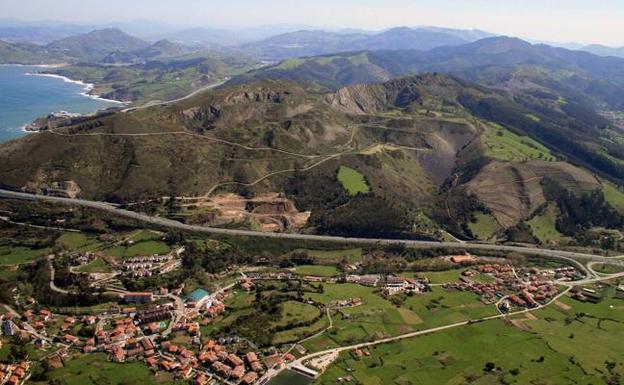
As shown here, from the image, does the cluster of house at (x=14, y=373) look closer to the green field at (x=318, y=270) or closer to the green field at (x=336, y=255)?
the green field at (x=318, y=270)

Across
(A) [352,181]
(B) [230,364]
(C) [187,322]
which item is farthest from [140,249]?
(A) [352,181]

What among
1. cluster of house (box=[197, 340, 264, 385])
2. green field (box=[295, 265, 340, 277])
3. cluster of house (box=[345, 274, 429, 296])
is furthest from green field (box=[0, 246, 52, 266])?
cluster of house (box=[345, 274, 429, 296])

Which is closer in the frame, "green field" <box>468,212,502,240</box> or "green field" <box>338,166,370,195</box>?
"green field" <box>468,212,502,240</box>

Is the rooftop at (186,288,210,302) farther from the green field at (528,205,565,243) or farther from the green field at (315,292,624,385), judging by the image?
the green field at (528,205,565,243)

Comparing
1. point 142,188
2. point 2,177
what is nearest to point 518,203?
point 142,188

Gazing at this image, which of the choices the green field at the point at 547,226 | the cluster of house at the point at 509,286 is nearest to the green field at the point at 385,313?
the cluster of house at the point at 509,286

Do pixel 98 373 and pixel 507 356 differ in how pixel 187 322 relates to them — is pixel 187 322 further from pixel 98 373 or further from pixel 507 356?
pixel 507 356

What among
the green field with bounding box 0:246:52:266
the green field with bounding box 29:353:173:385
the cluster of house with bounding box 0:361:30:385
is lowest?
the green field with bounding box 0:246:52:266
